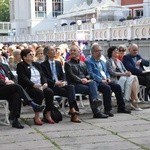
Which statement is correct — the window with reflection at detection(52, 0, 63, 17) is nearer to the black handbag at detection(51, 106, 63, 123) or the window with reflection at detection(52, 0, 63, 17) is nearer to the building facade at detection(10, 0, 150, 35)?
the building facade at detection(10, 0, 150, 35)

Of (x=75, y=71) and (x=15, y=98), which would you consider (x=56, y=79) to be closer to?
(x=75, y=71)

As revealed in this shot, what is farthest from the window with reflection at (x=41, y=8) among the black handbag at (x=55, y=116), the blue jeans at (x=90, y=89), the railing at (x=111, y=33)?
the black handbag at (x=55, y=116)

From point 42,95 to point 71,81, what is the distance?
100 cm

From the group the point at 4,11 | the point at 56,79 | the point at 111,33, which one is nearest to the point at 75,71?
the point at 56,79

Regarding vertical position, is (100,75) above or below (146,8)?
below

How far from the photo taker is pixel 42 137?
7059mm

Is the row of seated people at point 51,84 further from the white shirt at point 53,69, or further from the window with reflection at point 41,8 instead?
the window with reflection at point 41,8

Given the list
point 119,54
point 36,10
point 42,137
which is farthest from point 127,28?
point 36,10

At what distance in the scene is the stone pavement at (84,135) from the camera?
646 cm

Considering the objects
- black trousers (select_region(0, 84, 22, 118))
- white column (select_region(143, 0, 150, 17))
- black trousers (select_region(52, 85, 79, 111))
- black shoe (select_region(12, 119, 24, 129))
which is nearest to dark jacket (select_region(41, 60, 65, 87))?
black trousers (select_region(52, 85, 79, 111))

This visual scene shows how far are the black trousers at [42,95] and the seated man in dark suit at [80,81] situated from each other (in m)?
0.74

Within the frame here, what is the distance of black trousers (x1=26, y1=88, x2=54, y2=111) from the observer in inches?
321

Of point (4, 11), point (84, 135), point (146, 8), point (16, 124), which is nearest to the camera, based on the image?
point (84, 135)

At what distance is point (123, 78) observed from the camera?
9.84 meters
